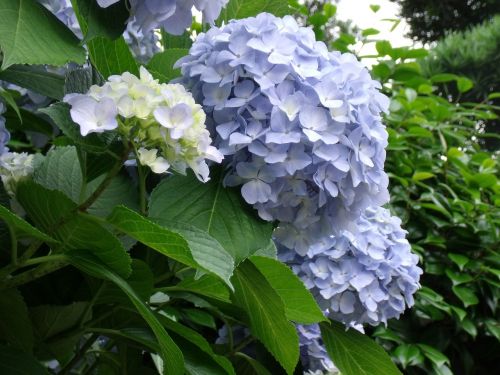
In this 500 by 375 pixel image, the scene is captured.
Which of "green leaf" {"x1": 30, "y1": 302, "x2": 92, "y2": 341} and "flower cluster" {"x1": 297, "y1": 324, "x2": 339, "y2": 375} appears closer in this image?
"green leaf" {"x1": 30, "y1": 302, "x2": 92, "y2": 341}

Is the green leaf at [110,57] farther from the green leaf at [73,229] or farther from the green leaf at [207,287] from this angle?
the green leaf at [207,287]

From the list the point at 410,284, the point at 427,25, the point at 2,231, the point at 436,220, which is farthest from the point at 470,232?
the point at 427,25

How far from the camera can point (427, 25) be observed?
9227 millimetres

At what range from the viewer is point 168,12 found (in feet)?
1.66

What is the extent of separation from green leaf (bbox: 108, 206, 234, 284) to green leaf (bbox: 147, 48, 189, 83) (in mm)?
291

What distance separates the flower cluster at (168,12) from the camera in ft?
1.64

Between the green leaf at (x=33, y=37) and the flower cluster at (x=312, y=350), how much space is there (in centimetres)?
68

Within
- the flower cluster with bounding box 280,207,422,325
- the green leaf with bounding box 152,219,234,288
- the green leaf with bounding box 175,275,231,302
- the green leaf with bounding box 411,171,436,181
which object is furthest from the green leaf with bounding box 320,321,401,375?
the green leaf with bounding box 411,171,436,181

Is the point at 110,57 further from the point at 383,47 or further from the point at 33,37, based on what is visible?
the point at 383,47

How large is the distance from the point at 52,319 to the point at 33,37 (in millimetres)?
407

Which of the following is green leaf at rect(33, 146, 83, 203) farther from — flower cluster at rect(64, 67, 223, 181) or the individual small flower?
flower cluster at rect(64, 67, 223, 181)

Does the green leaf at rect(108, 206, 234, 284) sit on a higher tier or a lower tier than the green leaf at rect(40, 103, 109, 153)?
lower

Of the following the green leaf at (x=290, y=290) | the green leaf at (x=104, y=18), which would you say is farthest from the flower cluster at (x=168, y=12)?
the green leaf at (x=290, y=290)

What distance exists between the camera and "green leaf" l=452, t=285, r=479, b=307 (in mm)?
1664
